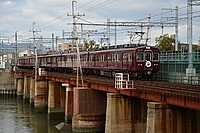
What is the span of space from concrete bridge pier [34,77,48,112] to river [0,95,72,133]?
115 cm

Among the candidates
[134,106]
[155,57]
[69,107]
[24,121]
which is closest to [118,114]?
[134,106]

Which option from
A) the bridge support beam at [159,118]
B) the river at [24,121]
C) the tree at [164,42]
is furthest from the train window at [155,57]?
the tree at [164,42]

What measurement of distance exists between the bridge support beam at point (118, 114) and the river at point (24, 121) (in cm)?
1048

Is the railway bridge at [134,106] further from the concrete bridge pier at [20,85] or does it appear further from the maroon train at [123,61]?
the concrete bridge pier at [20,85]

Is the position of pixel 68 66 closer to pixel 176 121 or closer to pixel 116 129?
pixel 116 129

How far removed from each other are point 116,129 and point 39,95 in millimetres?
29952

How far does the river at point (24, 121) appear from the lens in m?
42.8

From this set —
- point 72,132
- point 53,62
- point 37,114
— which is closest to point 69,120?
point 72,132

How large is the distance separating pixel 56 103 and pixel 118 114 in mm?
22390

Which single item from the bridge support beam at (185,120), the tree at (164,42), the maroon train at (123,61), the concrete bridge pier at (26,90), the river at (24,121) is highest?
the tree at (164,42)

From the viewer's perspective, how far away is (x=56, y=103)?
50719 mm

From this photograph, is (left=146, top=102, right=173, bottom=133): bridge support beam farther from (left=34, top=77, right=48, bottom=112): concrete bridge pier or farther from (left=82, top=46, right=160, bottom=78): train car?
(left=34, top=77, right=48, bottom=112): concrete bridge pier

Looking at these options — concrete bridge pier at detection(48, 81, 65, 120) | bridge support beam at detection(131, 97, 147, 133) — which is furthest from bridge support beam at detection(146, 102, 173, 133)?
concrete bridge pier at detection(48, 81, 65, 120)

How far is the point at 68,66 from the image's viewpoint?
5681 centimetres
